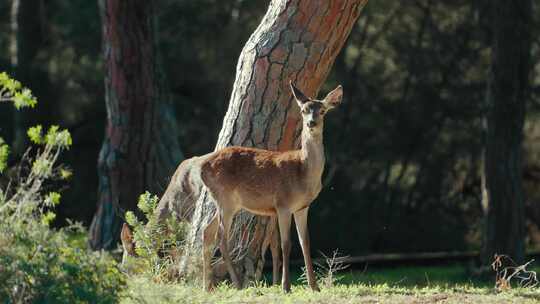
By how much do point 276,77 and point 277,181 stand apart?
219cm

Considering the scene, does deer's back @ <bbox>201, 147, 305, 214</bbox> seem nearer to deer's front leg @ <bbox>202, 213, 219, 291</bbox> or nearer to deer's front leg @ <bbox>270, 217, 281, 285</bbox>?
deer's front leg @ <bbox>202, 213, 219, 291</bbox>

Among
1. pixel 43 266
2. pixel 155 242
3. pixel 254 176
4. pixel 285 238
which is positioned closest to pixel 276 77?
pixel 254 176

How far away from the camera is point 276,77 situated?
37.5ft

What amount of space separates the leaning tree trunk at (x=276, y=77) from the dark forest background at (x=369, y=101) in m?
11.3

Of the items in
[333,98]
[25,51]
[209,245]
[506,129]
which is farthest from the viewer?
[25,51]

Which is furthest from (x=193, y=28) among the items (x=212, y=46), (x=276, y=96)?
(x=276, y=96)

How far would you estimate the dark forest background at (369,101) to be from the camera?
23453 millimetres

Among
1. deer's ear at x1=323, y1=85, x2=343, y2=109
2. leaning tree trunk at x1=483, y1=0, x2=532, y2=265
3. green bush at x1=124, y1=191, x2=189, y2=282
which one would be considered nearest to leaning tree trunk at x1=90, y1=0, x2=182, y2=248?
leaning tree trunk at x1=483, y1=0, x2=532, y2=265

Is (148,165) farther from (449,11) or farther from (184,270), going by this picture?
(449,11)

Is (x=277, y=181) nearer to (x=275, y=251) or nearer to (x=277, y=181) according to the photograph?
(x=277, y=181)

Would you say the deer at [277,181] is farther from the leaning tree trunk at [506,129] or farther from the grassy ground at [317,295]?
the leaning tree trunk at [506,129]

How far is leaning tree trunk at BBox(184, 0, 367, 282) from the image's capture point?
36.8ft

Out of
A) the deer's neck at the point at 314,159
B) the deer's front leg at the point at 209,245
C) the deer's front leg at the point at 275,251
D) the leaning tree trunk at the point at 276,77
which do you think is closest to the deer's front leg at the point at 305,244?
the deer's neck at the point at 314,159

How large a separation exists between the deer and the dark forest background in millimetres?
13124
